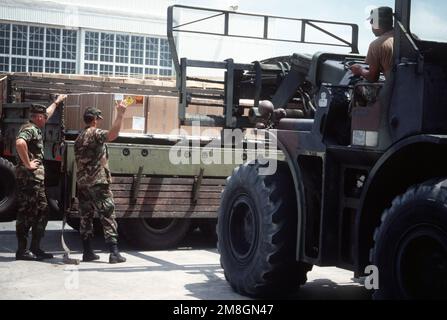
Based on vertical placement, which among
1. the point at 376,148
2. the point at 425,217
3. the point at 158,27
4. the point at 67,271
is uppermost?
the point at 158,27

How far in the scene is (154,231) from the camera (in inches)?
426

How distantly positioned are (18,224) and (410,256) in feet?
18.0

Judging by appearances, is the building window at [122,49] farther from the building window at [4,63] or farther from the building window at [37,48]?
the building window at [4,63]

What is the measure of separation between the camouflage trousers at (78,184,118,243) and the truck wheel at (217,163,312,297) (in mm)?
2233

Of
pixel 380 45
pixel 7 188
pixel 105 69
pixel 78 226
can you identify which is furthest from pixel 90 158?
pixel 105 69

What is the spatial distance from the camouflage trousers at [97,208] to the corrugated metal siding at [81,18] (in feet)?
82.5

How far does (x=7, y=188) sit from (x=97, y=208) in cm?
414

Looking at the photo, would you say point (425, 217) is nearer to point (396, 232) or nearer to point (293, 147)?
point (396, 232)

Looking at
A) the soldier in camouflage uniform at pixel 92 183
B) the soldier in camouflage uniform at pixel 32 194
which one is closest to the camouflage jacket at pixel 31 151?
the soldier in camouflage uniform at pixel 32 194

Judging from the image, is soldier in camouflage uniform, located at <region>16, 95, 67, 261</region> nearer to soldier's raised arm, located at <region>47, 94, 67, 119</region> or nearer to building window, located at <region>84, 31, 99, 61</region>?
soldier's raised arm, located at <region>47, 94, 67, 119</region>

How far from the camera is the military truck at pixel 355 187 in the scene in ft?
17.6

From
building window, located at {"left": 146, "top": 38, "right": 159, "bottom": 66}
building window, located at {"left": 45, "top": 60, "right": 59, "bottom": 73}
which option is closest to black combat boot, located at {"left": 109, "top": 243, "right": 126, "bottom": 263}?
building window, located at {"left": 45, "top": 60, "right": 59, "bottom": 73}

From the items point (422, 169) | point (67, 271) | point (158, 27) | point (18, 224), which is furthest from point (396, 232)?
point (158, 27)

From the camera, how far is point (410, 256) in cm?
540
